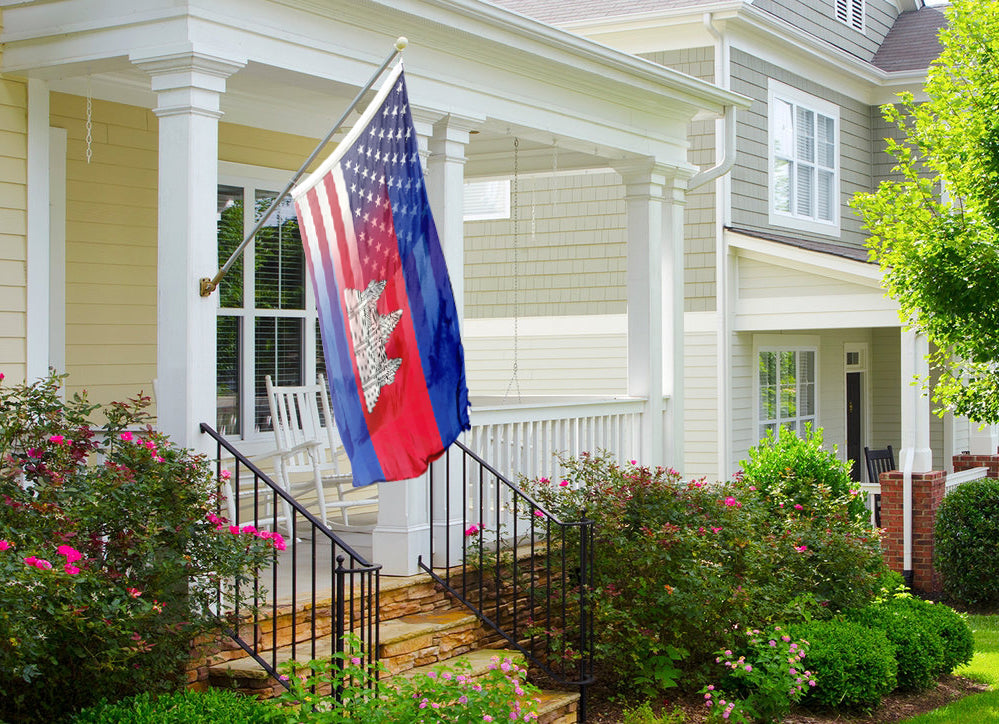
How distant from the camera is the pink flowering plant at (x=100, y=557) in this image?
4543mm

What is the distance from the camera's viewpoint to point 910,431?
482 inches

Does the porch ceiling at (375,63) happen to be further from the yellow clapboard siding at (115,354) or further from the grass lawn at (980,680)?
the grass lawn at (980,680)

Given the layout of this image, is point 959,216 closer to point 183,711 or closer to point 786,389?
point 786,389

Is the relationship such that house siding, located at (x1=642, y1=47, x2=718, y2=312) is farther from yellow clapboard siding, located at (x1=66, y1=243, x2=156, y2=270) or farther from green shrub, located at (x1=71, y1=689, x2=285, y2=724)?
green shrub, located at (x1=71, y1=689, x2=285, y2=724)

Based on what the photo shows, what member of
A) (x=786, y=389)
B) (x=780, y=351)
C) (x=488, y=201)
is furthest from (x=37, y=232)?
(x=786, y=389)

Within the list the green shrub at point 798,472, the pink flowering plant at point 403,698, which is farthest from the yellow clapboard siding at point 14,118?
the green shrub at point 798,472

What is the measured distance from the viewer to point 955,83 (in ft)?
33.2

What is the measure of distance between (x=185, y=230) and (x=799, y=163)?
431 inches

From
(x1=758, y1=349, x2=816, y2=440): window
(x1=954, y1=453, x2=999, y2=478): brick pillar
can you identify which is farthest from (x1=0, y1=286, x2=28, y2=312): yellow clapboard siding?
(x1=954, y1=453, x2=999, y2=478): brick pillar

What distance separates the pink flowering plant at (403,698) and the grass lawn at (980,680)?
11.0 feet

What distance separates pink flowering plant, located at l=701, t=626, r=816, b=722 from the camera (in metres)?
6.82

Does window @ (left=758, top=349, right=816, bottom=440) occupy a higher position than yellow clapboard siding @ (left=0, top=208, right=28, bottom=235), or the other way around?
yellow clapboard siding @ (left=0, top=208, right=28, bottom=235)

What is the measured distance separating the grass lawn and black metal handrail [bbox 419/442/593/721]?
2.22 metres

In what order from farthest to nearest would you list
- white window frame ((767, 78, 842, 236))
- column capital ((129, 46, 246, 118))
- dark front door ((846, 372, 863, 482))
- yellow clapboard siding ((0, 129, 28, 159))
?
dark front door ((846, 372, 863, 482)) < white window frame ((767, 78, 842, 236)) < yellow clapboard siding ((0, 129, 28, 159)) < column capital ((129, 46, 246, 118))
